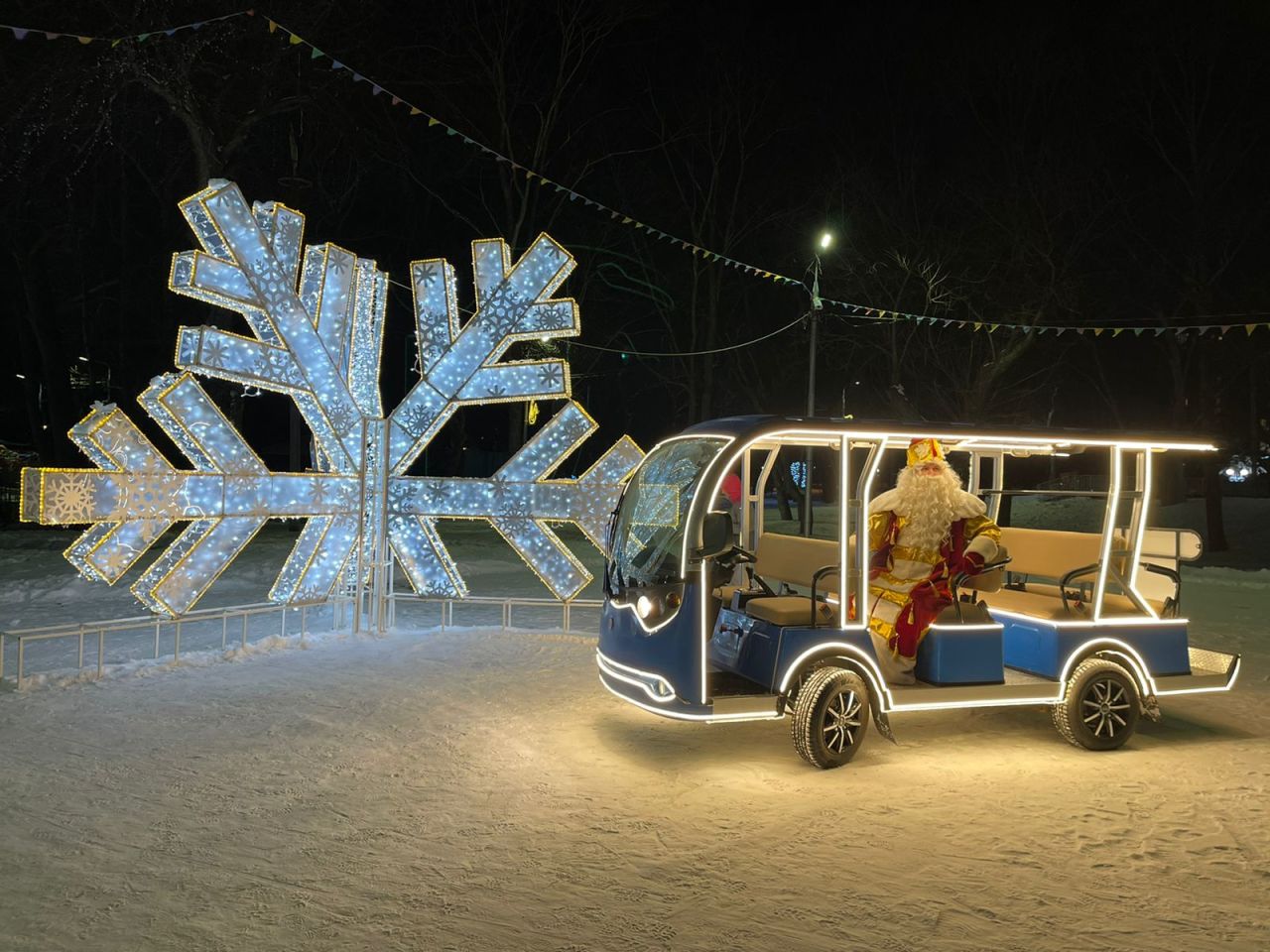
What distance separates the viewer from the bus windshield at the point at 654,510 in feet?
22.7

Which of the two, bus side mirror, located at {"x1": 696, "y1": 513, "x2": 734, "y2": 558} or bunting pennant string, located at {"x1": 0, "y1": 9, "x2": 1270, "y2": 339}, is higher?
bunting pennant string, located at {"x1": 0, "y1": 9, "x2": 1270, "y2": 339}

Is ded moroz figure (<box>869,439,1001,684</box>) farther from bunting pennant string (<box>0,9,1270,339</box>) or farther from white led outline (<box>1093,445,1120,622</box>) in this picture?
bunting pennant string (<box>0,9,1270,339</box>)

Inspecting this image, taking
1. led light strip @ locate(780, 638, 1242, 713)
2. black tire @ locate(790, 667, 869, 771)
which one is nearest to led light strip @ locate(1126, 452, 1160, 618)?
led light strip @ locate(780, 638, 1242, 713)

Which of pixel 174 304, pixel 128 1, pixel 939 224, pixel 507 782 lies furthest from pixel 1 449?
pixel 507 782

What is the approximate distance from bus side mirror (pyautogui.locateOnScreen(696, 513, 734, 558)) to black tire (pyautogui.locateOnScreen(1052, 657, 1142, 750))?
2.87m

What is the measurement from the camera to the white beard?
7.25m

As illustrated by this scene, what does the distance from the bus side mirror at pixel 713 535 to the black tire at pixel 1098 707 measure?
287 cm

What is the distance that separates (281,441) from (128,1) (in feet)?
129

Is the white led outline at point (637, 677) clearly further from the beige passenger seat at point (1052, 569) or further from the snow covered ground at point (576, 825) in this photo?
the beige passenger seat at point (1052, 569)

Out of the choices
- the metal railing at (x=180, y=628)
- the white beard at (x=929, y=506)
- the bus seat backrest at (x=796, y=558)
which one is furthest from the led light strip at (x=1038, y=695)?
Answer: the metal railing at (x=180, y=628)

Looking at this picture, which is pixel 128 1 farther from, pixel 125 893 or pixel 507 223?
pixel 125 893

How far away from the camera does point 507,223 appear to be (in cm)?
2647

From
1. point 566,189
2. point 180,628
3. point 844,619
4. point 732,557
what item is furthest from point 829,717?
point 566,189

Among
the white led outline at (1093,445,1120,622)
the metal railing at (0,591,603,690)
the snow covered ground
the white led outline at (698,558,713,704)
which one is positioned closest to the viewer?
the snow covered ground
